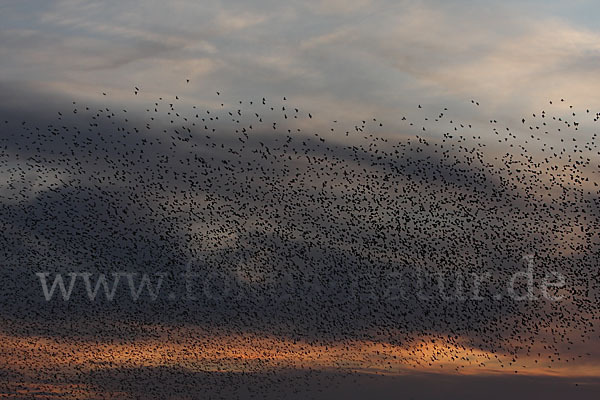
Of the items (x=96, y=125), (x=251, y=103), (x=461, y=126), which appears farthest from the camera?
(x=96, y=125)

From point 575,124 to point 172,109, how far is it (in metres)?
32.2

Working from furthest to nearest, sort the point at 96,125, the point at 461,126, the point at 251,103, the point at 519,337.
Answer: the point at 519,337 < the point at 96,125 < the point at 461,126 < the point at 251,103

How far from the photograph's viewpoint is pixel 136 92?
94.4 feet

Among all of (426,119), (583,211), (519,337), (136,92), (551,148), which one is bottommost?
(519,337)

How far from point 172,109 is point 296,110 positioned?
10.0m

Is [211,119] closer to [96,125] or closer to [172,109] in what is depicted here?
[172,109]

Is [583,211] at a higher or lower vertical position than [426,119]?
lower

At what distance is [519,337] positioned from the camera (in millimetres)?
44438

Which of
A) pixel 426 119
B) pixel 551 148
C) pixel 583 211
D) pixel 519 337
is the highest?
pixel 426 119

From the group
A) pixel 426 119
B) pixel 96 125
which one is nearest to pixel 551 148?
pixel 426 119

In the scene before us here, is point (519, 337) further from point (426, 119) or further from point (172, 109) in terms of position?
point (172, 109)

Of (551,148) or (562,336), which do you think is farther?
(562,336)

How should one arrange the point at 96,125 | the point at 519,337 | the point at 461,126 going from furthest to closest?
the point at 519,337 → the point at 96,125 → the point at 461,126

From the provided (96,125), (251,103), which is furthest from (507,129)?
(96,125)
